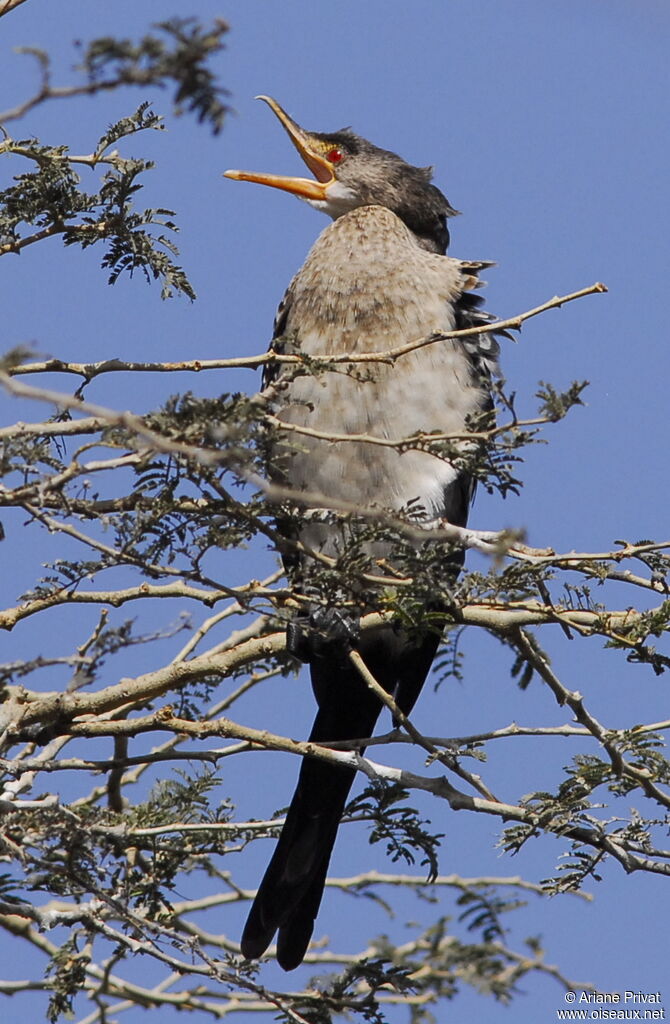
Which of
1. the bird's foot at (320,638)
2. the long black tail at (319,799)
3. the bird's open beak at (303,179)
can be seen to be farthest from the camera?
the bird's open beak at (303,179)

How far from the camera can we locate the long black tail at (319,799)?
380cm

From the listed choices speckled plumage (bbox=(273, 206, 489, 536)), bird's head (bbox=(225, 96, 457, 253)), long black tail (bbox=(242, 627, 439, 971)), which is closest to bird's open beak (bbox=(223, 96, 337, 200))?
bird's head (bbox=(225, 96, 457, 253))

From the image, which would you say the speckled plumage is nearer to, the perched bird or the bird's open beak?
the perched bird

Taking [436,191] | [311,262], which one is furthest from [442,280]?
[436,191]

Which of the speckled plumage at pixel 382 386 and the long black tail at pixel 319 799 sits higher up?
the speckled plumage at pixel 382 386

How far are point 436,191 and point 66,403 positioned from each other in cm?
357

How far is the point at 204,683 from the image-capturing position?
3357 mm

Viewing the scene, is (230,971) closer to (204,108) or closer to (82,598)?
(82,598)

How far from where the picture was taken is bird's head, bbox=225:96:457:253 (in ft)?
16.3

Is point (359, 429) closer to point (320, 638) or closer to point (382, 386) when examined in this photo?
point (382, 386)

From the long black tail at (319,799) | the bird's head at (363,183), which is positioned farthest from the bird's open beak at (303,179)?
the long black tail at (319,799)

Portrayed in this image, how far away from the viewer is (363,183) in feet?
16.4

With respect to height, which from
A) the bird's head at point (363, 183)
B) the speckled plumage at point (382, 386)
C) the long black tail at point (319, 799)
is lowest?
the long black tail at point (319, 799)

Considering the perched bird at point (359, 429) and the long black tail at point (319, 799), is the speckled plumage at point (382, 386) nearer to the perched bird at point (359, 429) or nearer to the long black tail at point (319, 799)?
the perched bird at point (359, 429)
